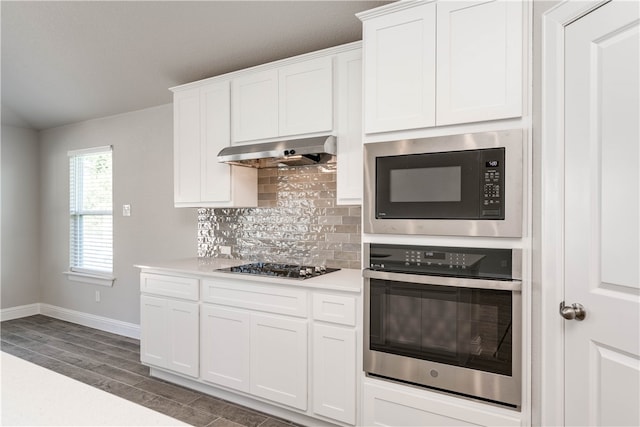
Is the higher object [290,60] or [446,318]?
[290,60]

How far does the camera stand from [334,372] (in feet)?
7.64

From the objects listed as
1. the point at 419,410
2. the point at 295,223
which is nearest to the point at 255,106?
the point at 295,223

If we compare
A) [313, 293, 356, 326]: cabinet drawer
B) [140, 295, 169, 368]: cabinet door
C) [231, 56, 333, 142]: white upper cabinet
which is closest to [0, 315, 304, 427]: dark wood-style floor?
[140, 295, 169, 368]: cabinet door

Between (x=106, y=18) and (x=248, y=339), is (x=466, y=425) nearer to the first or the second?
(x=248, y=339)

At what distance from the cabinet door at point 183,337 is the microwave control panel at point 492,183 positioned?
7.07 feet

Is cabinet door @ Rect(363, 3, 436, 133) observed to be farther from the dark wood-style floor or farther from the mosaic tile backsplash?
the dark wood-style floor

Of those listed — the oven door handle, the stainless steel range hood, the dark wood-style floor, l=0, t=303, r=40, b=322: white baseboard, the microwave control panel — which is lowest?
the dark wood-style floor

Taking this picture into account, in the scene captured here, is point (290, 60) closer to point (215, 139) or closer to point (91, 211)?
point (215, 139)

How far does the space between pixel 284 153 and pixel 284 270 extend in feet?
2.81

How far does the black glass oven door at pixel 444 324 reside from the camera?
6.04 ft

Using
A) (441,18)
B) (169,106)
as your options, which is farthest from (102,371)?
(441,18)

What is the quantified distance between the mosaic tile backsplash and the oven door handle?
32.4 inches

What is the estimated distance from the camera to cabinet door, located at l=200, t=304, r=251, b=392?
2680 mm

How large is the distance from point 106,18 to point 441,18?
7.85 ft
